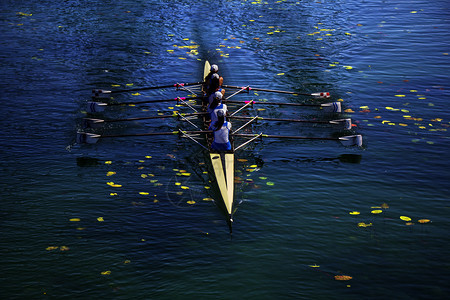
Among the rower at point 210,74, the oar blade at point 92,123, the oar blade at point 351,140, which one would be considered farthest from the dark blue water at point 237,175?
the rower at point 210,74

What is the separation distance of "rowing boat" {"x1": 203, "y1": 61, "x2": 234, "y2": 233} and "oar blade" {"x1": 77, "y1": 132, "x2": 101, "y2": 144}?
346 centimetres

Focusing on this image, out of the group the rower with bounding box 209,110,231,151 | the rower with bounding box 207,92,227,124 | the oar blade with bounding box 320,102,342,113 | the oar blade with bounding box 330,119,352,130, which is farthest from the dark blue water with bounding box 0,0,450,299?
the rower with bounding box 207,92,227,124

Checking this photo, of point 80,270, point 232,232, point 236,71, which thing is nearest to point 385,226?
point 232,232

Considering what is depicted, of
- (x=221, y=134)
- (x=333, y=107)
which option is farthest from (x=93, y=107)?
(x=333, y=107)

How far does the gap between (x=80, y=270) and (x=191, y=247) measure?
2.37m

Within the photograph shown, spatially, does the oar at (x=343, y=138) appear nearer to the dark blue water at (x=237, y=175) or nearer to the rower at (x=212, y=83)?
the dark blue water at (x=237, y=175)

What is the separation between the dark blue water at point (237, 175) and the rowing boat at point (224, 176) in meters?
0.35

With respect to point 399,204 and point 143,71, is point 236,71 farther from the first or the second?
point 399,204

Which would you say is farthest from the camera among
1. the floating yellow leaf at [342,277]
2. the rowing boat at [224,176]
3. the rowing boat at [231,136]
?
the rowing boat at [231,136]

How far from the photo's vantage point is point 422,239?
12.1 metres

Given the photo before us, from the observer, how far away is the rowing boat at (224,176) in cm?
1298

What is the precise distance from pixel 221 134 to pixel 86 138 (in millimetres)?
4214

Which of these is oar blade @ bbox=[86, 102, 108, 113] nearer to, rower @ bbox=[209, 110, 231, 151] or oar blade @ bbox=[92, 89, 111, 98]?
oar blade @ bbox=[92, 89, 111, 98]

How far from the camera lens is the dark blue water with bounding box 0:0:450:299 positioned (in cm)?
1095
